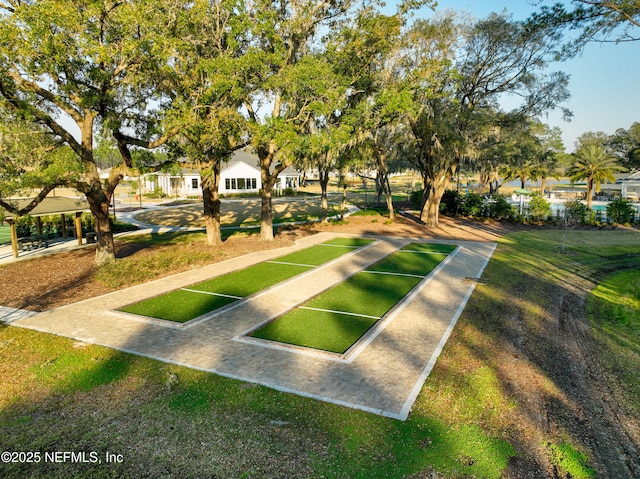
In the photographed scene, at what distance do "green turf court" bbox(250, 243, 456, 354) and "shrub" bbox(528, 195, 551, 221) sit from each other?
16736 mm

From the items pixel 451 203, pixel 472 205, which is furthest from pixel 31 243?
pixel 472 205

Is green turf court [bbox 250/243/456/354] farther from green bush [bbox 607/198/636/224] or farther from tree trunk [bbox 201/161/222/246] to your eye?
green bush [bbox 607/198/636/224]

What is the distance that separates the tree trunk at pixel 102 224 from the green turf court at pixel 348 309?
9.52 metres

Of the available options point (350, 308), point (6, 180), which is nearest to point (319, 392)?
point (350, 308)

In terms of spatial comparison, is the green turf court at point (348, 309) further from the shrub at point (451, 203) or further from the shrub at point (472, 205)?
the shrub at point (451, 203)

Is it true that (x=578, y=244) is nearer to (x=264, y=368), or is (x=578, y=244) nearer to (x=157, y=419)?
(x=264, y=368)

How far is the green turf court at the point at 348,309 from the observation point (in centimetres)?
976

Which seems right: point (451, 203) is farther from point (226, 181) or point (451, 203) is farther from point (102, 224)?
point (226, 181)

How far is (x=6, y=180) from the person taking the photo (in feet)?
40.5

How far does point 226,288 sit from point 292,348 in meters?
5.68

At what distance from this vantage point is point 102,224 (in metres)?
16.5

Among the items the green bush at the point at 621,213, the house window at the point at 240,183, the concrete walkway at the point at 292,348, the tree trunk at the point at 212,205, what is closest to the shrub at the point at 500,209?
the green bush at the point at 621,213

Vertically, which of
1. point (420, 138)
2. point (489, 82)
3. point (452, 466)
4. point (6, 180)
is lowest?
point (452, 466)

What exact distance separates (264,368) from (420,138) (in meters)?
23.8
